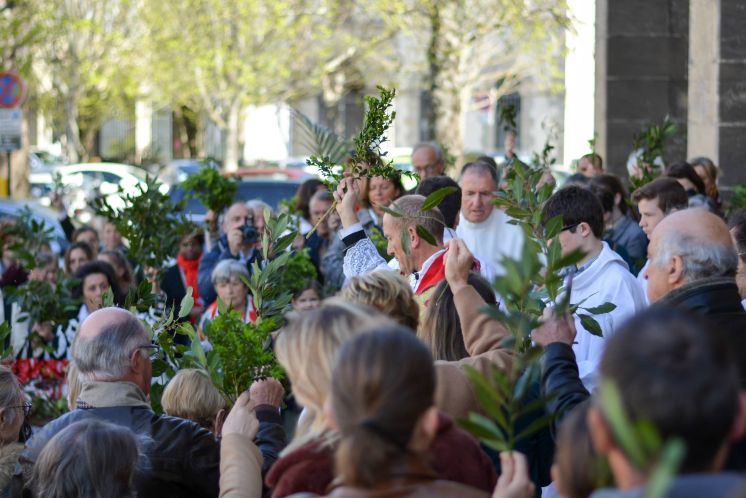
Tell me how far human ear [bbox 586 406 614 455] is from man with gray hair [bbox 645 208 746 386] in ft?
5.98

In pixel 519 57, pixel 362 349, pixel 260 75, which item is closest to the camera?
pixel 362 349

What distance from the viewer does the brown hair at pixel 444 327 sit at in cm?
486

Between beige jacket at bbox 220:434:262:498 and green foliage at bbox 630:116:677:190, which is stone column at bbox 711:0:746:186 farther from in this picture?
beige jacket at bbox 220:434:262:498

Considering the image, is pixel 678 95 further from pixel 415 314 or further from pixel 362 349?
pixel 362 349

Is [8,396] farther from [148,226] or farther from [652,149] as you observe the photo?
[652,149]

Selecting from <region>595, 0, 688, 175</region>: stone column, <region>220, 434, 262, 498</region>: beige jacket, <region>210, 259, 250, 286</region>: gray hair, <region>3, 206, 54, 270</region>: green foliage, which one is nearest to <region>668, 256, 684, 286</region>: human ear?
<region>220, 434, 262, 498</region>: beige jacket

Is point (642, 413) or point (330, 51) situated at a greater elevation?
point (330, 51)

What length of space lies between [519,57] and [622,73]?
94.7ft

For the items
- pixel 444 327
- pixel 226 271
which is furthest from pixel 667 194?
pixel 444 327

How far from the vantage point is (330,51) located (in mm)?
41969

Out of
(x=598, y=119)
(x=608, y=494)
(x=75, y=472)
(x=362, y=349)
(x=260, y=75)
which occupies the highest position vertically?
(x=260, y=75)

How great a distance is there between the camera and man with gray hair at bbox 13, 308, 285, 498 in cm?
457

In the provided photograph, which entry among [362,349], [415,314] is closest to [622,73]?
[415,314]

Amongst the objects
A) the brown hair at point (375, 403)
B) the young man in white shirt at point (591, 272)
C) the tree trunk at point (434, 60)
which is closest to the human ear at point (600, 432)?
the brown hair at point (375, 403)
